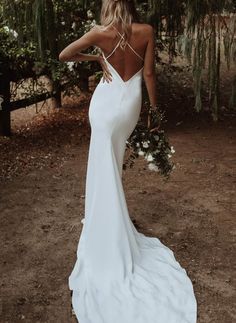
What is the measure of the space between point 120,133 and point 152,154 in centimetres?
43

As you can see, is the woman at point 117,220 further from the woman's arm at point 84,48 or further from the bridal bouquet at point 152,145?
the bridal bouquet at point 152,145

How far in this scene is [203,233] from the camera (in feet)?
14.2

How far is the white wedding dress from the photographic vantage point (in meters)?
3.33

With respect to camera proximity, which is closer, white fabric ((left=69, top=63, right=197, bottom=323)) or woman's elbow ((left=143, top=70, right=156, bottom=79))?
white fabric ((left=69, top=63, right=197, bottom=323))

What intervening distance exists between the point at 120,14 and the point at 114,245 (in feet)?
5.29

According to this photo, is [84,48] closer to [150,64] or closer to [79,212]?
[150,64]


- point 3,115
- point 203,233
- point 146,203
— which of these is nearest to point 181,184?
point 146,203

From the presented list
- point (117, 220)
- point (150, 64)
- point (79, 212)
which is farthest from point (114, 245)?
point (150, 64)

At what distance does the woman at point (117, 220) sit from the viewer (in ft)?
10.6

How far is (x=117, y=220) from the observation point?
365cm

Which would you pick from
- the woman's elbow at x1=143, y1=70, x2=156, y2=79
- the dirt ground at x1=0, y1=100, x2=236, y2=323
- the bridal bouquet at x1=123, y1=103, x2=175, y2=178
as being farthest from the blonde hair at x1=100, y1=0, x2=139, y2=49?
the dirt ground at x1=0, y1=100, x2=236, y2=323

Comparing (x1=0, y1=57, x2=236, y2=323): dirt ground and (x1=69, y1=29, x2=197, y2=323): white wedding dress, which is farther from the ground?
(x1=69, y1=29, x2=197, y2=323): white wedding dress

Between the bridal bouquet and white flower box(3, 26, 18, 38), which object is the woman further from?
white flower box(3, 26, 18, 38)

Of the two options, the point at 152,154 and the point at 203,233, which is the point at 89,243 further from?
the point at 203,233
